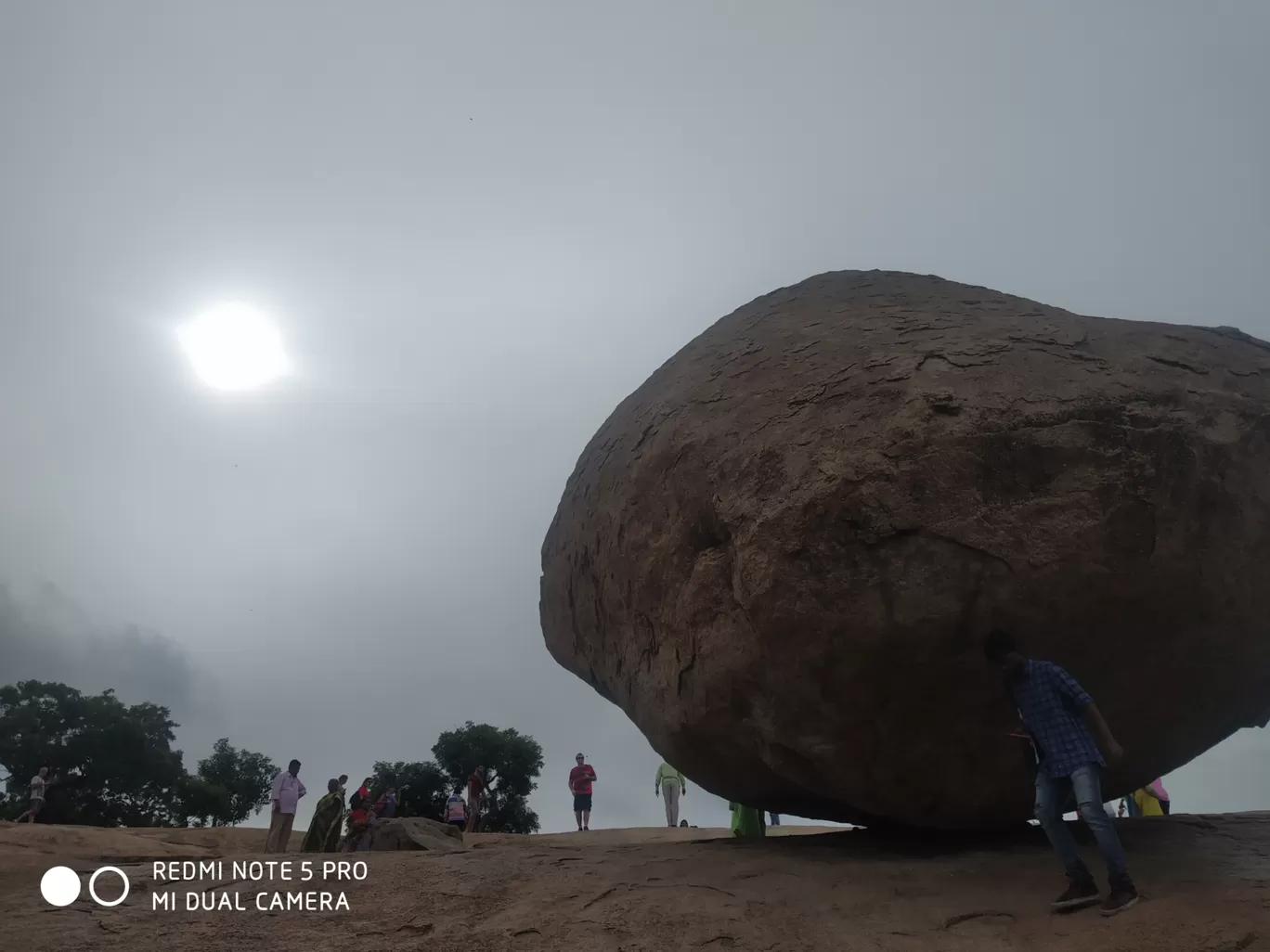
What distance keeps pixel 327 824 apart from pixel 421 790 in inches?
606

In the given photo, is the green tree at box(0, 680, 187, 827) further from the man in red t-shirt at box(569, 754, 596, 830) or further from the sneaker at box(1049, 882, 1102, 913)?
the sneaker at box(1049, 882, 1102, 913)

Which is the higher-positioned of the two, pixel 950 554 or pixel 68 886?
pixel 950 554

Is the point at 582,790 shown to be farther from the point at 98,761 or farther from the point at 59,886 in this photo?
the point at 98,761

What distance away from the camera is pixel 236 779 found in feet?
79.4

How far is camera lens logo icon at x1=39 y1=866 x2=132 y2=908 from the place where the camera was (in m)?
4.71

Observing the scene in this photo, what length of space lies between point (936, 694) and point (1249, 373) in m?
3.00

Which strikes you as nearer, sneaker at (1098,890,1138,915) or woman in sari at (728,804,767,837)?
sneaker at (1098,890,1138,915)

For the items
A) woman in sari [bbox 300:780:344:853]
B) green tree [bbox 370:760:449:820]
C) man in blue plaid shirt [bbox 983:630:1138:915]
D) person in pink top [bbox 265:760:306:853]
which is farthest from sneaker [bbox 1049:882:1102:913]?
green tree [bbox 370:760:449:820]

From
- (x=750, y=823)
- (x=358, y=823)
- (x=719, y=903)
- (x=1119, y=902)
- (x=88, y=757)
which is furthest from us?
(x=88, y=757)

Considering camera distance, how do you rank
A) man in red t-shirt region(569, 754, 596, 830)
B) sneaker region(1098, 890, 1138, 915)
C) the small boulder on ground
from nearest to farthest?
sneaker region(1098, 890, 1138, 915)
the small boulder on ground
man in red t-shirt region(569, 754, 596, 830)

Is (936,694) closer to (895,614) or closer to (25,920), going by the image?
(895,614)

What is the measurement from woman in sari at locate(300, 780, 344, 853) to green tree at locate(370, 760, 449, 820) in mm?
14734

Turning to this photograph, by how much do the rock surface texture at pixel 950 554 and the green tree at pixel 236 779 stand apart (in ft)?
73.5

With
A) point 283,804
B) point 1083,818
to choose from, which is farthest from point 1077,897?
point 283,804
